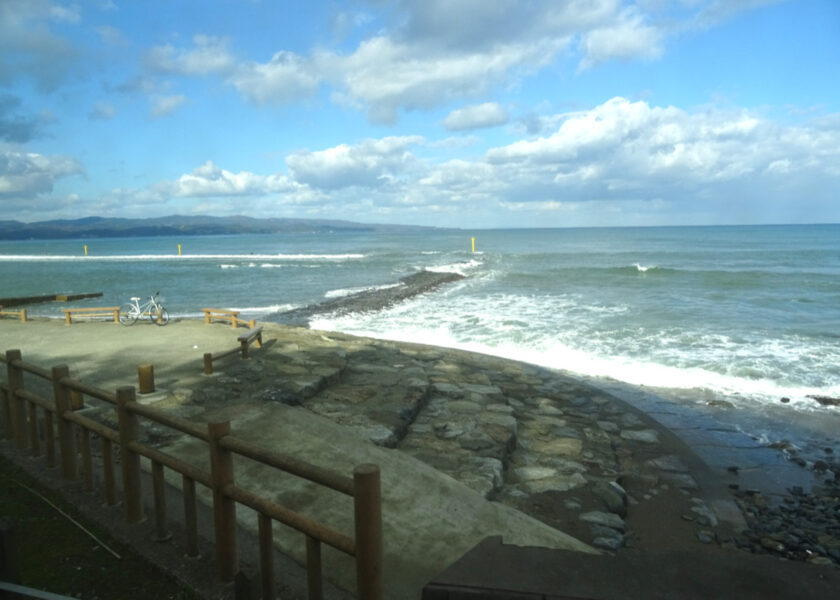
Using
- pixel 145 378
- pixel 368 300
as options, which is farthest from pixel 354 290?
pixel 145 378

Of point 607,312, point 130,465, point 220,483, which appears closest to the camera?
Answer: point 220,483

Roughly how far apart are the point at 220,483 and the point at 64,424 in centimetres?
213

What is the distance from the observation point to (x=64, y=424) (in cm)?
464

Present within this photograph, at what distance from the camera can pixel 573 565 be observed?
8.80ft

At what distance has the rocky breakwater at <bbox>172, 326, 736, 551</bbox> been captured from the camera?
235 inches

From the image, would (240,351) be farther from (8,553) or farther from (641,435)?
(8,553)

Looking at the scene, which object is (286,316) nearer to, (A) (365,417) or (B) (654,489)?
(A) (365,417)

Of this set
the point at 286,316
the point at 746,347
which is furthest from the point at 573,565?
the point at 286,316

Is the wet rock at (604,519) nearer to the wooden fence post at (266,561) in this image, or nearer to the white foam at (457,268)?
the wooden fence post at (266,561)

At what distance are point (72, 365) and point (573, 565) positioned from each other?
9.56 meters

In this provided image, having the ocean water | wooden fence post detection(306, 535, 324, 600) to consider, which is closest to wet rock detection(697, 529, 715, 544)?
wooden fence post detection(306, 535, 324, 600)

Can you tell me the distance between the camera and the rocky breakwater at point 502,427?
597 cm

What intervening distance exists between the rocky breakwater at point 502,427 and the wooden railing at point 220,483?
7.19ft

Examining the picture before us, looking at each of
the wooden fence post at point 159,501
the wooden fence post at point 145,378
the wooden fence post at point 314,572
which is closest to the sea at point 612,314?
the wooden fence post at point 145,378
